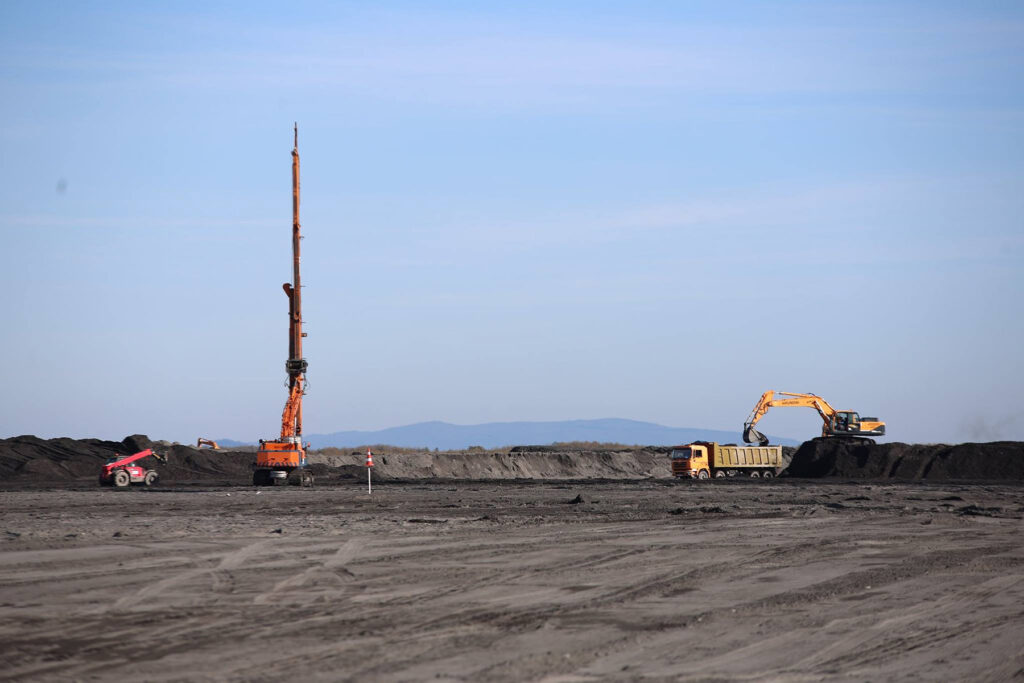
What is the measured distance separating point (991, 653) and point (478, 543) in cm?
1042

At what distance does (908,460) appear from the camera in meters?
63.4

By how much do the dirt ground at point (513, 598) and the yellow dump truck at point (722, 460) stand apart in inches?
1259

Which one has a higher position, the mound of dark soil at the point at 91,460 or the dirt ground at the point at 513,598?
the mound of dark soil at the point at 91,460

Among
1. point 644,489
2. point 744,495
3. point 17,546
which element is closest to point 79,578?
point 17,546

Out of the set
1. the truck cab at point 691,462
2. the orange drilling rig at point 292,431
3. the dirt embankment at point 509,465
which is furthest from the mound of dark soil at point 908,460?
the orange drilling rig at point 292,431

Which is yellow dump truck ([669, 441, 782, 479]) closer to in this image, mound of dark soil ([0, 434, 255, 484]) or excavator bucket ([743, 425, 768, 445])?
excavator bucket ([743, 425, 768, 445])

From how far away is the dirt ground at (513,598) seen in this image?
10.3 meters

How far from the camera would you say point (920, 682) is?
966 centimetres

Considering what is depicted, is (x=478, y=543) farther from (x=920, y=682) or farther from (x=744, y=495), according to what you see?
(x=744, y=495)

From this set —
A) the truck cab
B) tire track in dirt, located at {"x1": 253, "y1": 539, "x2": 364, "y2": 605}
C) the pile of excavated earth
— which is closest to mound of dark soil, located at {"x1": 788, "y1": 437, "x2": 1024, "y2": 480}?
the pile of excavated earth

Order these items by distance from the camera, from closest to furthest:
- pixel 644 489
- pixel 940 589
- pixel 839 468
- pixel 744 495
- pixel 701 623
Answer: pixel 701 623 < pixel 940 589 < pixel 744 495 < pixel 644 489 < pixel 839 468

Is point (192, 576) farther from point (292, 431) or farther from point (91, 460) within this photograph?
point (91, 460)

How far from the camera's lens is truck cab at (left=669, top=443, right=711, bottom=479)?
57844 millimetres

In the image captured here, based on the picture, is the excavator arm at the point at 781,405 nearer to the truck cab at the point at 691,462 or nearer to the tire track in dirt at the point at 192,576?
the truck cab at the point at 691,462
